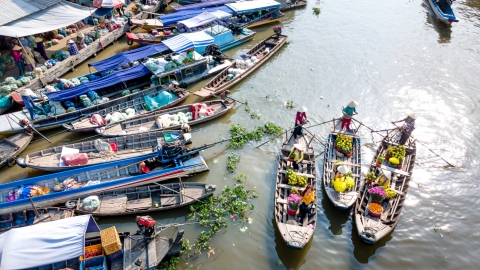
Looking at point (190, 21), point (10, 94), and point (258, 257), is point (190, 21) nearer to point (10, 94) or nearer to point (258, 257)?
point (10, 94)

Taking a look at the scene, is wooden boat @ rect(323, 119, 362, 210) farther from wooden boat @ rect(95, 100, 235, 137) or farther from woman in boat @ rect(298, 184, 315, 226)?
wooden boat @ rect(95, 100, 235, 137)

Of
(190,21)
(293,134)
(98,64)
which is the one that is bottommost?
(293,134)

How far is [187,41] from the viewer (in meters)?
23.2

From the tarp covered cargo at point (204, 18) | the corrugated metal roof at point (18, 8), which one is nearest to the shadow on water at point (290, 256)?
the tarp covered cargo at point (204, 18)

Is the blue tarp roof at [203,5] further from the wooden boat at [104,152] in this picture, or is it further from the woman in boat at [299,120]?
the woman in boat at [299,120]

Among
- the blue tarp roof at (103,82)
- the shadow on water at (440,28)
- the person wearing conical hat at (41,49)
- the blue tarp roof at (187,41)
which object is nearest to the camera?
the blue tarp roof at (103,82)

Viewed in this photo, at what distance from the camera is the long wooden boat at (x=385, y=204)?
1283cm

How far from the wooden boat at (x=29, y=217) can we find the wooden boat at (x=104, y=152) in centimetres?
272

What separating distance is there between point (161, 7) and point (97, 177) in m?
25.1

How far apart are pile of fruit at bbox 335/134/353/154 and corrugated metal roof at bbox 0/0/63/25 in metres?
23.1

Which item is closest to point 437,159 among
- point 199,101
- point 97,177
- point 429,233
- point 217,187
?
point 429,233

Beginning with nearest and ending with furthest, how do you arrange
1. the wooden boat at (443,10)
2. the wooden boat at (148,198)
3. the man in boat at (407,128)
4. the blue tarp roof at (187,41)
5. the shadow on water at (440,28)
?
the wooden boat at (148,198)
the man in boat at (407,128)
the blue tarp roof at (187,41)
the shadow on water at (440,28)
the wooden boat at (443,10)

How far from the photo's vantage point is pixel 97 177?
16.0 metres

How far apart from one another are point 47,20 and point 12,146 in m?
11.1
